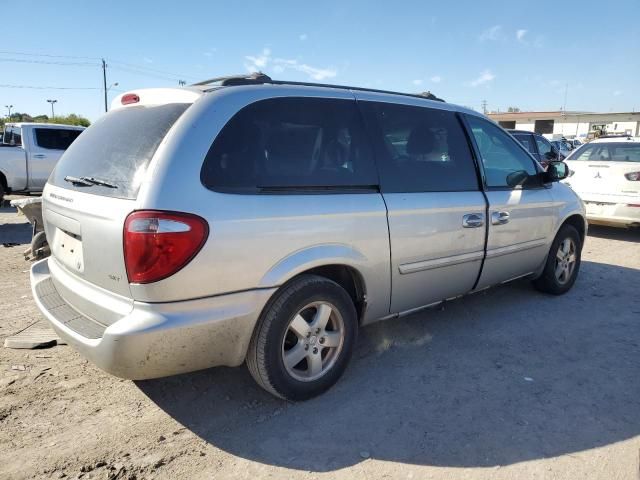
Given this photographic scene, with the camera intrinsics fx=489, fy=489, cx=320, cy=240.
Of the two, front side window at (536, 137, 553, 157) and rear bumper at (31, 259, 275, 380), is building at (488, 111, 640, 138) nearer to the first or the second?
front side window at (536, 137, 553, 157)

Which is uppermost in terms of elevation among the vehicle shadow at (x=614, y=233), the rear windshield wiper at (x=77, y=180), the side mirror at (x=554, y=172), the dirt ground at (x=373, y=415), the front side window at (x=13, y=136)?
the front side window at (x=13, y=136)

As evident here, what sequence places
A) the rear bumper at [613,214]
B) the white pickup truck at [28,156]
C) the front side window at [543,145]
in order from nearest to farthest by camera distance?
the rear bumper at [613,214]
the white pickup truck at [28,156]
the front side window at [543,145]

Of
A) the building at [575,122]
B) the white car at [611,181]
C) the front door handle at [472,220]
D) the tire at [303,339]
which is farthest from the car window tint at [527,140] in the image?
the building at [575,122]

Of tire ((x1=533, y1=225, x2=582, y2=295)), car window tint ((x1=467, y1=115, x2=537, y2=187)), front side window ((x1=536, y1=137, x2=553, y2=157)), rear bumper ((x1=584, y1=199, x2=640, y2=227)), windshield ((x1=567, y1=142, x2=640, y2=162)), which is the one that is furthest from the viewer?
front side window ((x1=536, y1=137, x2=553, y2=157))

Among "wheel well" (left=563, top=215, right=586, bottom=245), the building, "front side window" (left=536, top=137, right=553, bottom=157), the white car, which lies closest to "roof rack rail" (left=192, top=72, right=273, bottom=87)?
"wheel well" (left=563, top=215, right=586, bottom=245)

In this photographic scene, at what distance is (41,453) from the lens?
2.46m

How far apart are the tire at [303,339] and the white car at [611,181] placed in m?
6.37

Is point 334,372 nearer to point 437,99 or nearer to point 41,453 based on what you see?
point 41,453

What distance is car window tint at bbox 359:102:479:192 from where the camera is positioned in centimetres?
326

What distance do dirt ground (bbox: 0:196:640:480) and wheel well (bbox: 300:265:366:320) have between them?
0.52 meters

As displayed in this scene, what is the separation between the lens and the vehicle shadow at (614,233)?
8.20 metres

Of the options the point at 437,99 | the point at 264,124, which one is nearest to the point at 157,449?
the point at 264,124

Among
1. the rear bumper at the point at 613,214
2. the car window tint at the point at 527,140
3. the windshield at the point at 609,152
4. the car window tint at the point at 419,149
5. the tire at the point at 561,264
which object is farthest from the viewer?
the car window tint at the point at 527,140

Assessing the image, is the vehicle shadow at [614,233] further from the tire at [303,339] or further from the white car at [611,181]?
the tire at [303,339]
